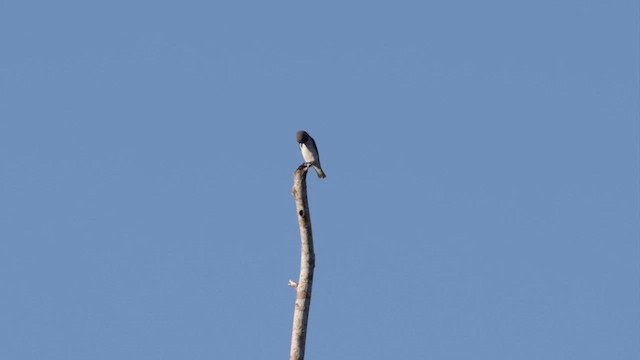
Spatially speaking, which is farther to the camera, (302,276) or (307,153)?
(307,153)

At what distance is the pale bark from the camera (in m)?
16.2

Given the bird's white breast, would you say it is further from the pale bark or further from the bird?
the pale bark

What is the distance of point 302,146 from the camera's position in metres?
23.2

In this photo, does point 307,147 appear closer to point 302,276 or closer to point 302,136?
point 302,136

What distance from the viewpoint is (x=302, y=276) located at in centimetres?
1659

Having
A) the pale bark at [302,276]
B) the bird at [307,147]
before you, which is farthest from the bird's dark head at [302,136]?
the pale bark at [302,276]

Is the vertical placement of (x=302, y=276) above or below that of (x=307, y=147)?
below

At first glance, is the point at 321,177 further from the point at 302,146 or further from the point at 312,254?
the point at 312,254

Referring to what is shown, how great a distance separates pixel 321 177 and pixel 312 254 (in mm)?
5947

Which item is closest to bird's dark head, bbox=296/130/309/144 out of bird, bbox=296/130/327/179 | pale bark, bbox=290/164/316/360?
bird, bbox=296/130/327/179

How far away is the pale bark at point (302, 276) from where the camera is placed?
16.2 meters

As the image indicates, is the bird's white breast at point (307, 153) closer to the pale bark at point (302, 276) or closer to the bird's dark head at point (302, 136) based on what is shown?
the bird's dark head at point (302, 136)

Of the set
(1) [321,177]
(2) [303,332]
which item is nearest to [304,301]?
(2) [303,332]

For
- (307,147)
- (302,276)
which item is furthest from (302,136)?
(302,276)
